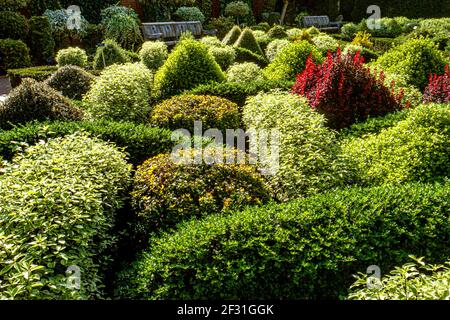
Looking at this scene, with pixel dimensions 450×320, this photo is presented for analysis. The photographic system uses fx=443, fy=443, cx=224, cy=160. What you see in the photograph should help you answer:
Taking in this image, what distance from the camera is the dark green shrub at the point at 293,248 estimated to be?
11.0ft

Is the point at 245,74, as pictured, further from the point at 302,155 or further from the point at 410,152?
the point at 410,152

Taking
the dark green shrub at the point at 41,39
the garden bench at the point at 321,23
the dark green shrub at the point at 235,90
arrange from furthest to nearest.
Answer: the garden bench at the point at 321,23
the dark green shrub at the point at 41,39
the dark green shrub at the point at 235,90

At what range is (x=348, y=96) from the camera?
619cm

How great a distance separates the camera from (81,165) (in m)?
4.28

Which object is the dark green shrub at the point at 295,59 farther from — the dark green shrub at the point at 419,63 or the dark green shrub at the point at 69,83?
the dark green shrub at the point at 69,83

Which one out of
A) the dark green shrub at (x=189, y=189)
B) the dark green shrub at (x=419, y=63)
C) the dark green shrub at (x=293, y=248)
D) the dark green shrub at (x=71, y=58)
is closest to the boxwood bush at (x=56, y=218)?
the dark green shrub at (x=189, y=189)

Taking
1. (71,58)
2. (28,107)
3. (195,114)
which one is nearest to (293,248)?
(195,114)

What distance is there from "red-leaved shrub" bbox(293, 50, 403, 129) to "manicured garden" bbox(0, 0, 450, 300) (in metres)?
0.02

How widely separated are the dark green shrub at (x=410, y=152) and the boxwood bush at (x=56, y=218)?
8.65 feet

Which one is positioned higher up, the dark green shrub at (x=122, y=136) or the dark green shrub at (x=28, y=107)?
the dark green shrub at (x=28, y=107)

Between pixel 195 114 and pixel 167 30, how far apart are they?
13543 millimetres

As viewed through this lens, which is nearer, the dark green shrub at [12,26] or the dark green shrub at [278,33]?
the dark green shrub at [12,26]

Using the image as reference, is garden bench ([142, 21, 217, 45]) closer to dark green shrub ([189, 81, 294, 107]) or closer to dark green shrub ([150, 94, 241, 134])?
dark green shrub ([189, 81, 294, 107])
